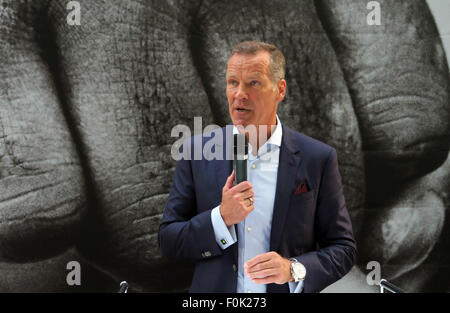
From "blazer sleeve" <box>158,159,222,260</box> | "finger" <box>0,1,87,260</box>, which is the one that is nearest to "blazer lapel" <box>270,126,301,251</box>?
"blazer sleeve" <box>158,159,222,260</box>

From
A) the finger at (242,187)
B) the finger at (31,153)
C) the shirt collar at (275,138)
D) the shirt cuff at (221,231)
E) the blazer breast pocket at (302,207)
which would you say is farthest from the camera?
the finger at (31,153)

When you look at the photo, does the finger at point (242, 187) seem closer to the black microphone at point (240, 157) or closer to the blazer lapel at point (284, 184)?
the black microphone at point (240, 157)

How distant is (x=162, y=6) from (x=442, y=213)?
2.26 meters

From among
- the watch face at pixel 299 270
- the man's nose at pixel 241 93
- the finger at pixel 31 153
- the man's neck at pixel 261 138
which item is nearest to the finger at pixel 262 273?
the watch face at pixel 299 270

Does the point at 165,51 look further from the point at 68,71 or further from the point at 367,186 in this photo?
the point at 367,186

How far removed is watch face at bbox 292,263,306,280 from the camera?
1544mm

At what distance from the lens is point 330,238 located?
5.53ft

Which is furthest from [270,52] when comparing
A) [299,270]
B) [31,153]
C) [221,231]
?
[31,153]

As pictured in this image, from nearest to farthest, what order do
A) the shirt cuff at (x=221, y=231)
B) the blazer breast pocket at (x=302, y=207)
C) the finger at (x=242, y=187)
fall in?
the finger at (x=242, y=187) < the shirt cuff at (x=221, y=231) < the blazer breast pocket at (x=302, y=207)

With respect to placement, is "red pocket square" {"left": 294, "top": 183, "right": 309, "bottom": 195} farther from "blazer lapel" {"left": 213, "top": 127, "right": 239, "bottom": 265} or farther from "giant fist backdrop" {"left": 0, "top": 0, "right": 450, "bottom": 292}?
"giant fist backdrop" {"left": 0, "top": 0, "right": 450, "bottom": 292}

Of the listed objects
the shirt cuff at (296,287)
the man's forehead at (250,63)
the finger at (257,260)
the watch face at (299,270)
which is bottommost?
the shirt cuff at (296,287)

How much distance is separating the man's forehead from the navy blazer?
28 cm

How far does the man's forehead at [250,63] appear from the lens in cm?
162

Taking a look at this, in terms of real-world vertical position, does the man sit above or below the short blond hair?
below
